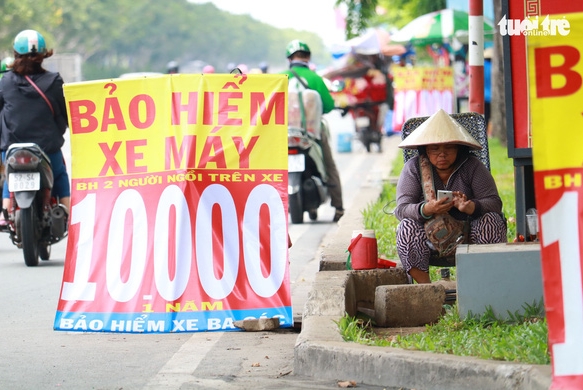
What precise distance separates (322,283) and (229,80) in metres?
1.25

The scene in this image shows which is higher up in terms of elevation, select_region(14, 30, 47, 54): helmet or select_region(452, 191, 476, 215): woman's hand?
select_region(14, 30, 47, 54): helmet

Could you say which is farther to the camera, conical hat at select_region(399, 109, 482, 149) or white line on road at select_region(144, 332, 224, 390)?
conical hat at select_region(399, 109, 482, 149)

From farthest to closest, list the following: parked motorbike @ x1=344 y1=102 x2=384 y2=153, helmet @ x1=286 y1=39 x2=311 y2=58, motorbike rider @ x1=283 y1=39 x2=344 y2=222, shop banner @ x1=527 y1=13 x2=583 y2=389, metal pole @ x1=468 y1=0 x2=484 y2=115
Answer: parked motorbike @ x1=344 y1=102 x2=384 y2=153 → helmet @ x1=286 y1=39 x2=311 y2=58 → motorbike rider @ x1=283 y1=39 x2=344 y2=222 → metal pole @ x1=468 y1=0 x2=484 y2=115 → shop banner @ x1=527 y1=13 x2=583 y2=389

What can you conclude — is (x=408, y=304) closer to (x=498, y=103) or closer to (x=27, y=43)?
(x=27, y=43)

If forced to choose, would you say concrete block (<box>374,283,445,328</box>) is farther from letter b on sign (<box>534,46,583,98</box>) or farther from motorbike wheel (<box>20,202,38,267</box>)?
motorbike wheel (<box>20,202,38,267</box>)

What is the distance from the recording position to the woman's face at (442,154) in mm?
6852

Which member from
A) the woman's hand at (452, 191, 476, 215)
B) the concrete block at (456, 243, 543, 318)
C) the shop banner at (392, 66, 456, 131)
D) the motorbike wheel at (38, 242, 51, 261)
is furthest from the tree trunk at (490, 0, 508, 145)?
the concrete block at (456, 243, 543, 318)

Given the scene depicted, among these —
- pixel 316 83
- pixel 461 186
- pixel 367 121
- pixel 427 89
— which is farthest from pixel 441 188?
pixel 367 121

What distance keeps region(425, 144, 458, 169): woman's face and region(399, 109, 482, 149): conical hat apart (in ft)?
0.29

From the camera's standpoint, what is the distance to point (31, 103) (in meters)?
9.51

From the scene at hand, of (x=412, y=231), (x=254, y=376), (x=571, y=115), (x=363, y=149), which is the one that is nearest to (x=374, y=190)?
(x=412, y=231)

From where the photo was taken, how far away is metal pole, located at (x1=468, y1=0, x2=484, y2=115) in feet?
27.5

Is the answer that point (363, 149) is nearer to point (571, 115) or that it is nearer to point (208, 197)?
point (208, 197)

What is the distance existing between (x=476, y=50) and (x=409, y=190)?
76.0 inches
